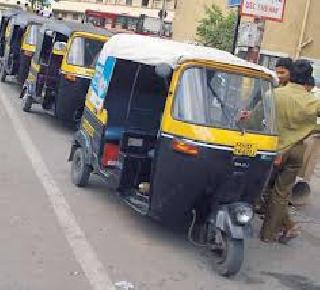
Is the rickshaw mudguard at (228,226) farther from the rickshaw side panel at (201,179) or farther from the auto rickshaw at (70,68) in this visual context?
the auto rickshaw at (70,68)

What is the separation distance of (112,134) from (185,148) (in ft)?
6.84

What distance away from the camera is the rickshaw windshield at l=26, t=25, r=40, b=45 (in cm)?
1817

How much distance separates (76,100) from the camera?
13.0 meters

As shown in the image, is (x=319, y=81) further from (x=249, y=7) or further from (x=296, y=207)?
(x=296, y=207)

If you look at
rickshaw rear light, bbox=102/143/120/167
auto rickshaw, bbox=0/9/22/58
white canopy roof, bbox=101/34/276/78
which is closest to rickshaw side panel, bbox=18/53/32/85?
auto rickshaw, bbox=0/9/22/58

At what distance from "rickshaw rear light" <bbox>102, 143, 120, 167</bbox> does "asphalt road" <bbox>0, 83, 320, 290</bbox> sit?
517mm

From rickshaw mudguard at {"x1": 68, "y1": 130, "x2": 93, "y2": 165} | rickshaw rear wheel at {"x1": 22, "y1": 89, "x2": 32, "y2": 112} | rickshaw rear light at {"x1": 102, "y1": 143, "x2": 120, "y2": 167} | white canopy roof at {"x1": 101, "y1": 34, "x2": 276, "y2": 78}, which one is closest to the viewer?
white canopy roof at {"x1": 101, "y1": 34, "x2": 276, "y2": 78}

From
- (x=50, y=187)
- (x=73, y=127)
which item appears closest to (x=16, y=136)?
(x=73, y=127)

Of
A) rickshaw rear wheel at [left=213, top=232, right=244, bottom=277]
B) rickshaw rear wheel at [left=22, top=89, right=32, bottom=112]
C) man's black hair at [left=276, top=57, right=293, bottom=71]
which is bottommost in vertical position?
rickshaw rear wheel at [left=22, top=89, right=32, bottom=112]

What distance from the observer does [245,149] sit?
6406 millimetres

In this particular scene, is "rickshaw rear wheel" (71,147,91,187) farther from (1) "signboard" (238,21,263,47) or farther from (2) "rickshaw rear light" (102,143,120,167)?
(1) "signboard" (238,21,263,47)

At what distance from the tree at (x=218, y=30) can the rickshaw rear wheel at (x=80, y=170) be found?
2177 cm

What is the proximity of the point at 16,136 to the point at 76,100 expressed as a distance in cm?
152

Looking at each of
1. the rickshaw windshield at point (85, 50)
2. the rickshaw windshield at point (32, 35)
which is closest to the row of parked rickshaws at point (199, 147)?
the rickshaw windshield at point (85, 50)
